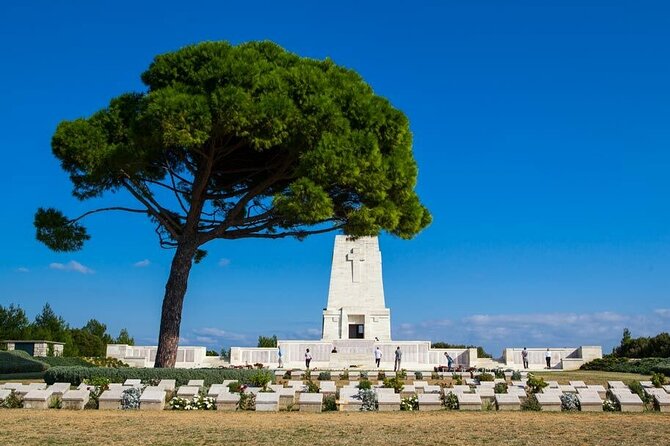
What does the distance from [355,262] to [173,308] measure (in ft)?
65.7

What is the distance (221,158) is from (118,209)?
2819 millimetres

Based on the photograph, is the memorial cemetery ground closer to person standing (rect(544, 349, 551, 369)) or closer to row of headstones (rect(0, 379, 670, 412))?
row of headstones (rect(0, 379, 670, 412))

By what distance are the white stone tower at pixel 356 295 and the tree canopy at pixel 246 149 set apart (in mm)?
17171

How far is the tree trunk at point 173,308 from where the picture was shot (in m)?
16.0

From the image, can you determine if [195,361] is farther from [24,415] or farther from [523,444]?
[523,444]

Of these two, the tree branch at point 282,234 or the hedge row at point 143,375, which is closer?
the hedge row at point 143,375

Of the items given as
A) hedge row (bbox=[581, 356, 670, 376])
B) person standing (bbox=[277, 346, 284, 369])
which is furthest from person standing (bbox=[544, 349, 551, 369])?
person standing (bbox=[277, 346, 284, 369])

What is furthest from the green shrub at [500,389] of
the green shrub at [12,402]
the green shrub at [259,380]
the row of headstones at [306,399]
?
the green shrub at [12,402]

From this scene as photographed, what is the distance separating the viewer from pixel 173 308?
632 inches

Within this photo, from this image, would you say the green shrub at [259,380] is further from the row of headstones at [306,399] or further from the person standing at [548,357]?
the person standing at [548,357]

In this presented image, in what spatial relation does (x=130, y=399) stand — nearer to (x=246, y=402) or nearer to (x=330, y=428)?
(x=246, y=402)

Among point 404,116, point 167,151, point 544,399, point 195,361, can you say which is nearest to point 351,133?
point 404,116

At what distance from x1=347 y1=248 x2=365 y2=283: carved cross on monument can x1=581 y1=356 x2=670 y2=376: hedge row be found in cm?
1153

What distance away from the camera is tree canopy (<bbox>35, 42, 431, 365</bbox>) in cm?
1513
